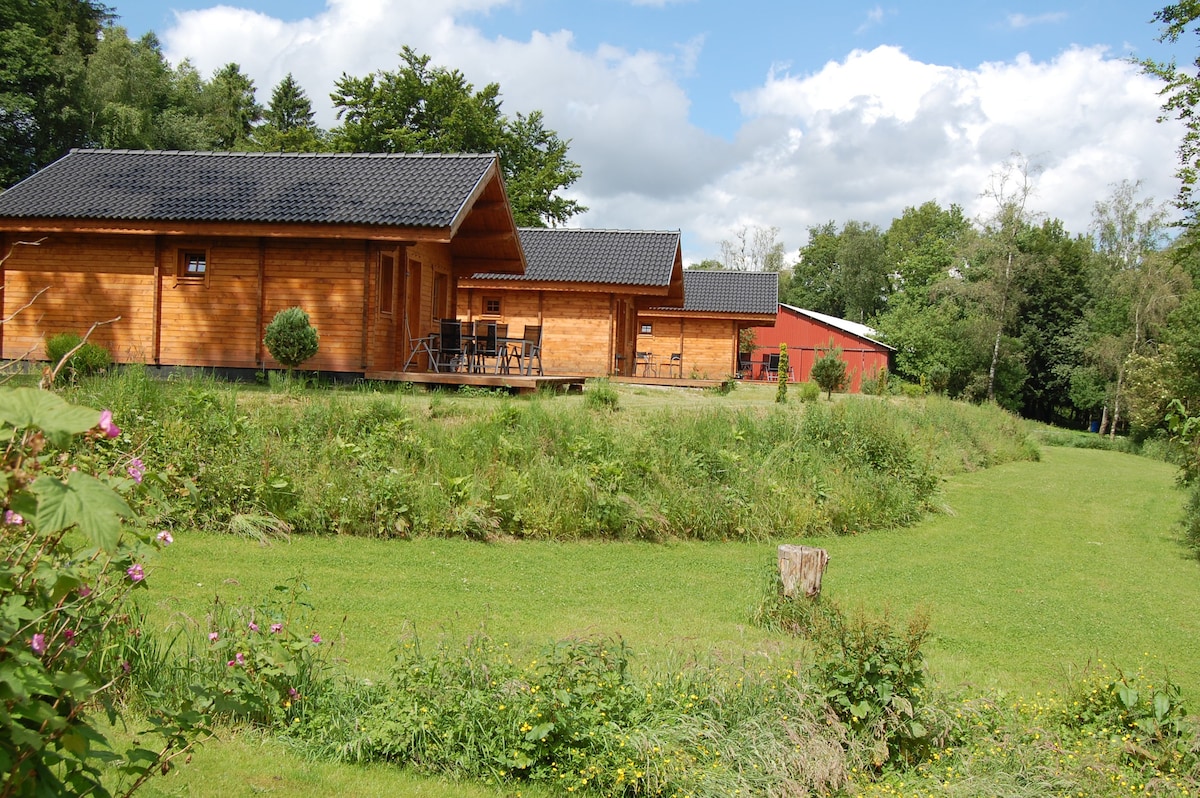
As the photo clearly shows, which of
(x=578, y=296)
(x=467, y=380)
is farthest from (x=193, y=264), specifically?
(x=578, y=296)

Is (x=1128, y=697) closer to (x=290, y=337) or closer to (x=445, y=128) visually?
(x=290, y=337)

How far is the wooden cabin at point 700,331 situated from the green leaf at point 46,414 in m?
29.7

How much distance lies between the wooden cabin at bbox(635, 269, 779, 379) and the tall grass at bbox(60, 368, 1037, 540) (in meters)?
18.5

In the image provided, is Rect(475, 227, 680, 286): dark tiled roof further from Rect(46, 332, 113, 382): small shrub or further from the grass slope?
Rect(46, 332, 113, 382): small shrub

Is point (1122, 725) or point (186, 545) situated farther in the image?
point (186, 545)

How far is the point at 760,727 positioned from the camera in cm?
472

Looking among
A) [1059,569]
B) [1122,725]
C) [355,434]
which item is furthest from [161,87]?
[1122,725]

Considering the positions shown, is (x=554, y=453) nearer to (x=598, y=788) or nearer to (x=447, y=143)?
(x=598, y=788)

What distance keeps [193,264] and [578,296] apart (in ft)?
35.4

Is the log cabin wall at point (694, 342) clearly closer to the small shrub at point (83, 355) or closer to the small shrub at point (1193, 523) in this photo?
the small shrub at point (1193, 523)

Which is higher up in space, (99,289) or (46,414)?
(99,289)

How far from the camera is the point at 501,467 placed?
10.9 metres

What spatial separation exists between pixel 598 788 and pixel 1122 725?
9.51 feet

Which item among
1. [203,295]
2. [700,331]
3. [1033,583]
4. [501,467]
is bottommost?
[1033,583]
